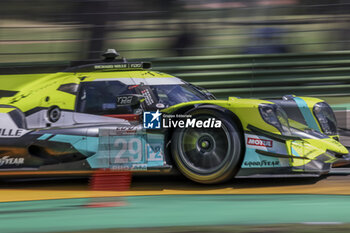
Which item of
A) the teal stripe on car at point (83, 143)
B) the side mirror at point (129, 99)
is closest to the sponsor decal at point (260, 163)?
the side mirror at point (129, 99)

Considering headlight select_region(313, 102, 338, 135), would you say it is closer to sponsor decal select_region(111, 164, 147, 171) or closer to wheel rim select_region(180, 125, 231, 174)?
wheel rim select_region(180, 125, 231, 174)

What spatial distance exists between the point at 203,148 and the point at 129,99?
2.92 ft

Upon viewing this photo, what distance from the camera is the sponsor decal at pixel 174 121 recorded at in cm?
468

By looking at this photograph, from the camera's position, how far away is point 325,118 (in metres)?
5.25

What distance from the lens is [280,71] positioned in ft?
28.0

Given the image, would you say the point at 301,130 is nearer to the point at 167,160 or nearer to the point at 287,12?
the point at 167,160

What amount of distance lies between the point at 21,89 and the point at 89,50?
3.42m

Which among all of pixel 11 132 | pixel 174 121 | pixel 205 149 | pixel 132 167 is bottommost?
pixel 132 167

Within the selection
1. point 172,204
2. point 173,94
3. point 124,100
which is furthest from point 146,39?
point 172,204

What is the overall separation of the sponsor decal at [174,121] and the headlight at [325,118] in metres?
1.25

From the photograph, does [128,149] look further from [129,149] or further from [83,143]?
[83,143]

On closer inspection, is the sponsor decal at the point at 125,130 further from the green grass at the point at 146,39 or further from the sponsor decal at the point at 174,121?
the green grass at the point at 146,39

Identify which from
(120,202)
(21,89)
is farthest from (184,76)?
(120,202)

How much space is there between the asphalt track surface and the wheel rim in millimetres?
238
